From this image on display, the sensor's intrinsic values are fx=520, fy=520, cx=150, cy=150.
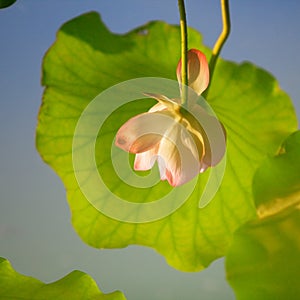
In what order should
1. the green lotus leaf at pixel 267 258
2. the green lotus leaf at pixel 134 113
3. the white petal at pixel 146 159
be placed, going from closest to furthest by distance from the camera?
the green lotus leaf at pixel 267 258
the white petal at pixel 146 159
the green lotus leaf at pixel 134 113

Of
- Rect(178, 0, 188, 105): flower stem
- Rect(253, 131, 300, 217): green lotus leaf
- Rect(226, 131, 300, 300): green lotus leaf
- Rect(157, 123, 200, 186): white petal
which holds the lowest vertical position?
Rect(226, 131, 300, 300): green lotus leaf

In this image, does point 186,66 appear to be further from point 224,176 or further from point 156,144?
point 224,176

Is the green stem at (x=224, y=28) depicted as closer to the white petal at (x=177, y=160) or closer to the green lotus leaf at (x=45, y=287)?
the white petal at (x=177, y=160)

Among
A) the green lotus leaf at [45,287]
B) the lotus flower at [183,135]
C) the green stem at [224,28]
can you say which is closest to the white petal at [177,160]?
the lotus flower at [183,135]

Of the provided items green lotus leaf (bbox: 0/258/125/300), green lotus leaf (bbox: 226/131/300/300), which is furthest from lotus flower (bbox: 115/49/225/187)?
green lotus leaf (bbox: 0/258/125/300)

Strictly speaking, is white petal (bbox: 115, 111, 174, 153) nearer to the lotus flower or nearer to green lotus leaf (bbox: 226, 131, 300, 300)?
the lotus flower

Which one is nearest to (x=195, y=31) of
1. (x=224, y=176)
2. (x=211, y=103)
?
(x=211, y=103)

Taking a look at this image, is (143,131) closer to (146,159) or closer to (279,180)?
(146,159)
